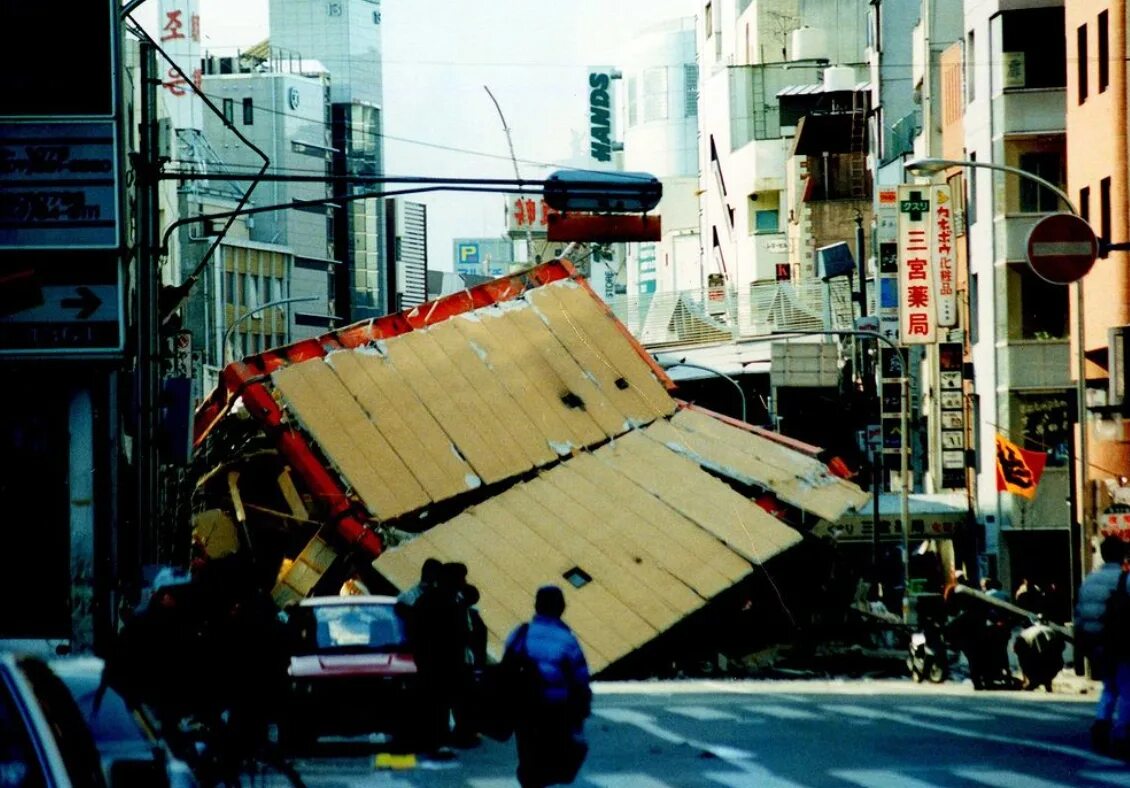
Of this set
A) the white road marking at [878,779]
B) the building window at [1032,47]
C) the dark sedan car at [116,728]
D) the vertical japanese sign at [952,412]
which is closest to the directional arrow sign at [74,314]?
the white road marking at [878,779]

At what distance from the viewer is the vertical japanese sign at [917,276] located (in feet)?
172

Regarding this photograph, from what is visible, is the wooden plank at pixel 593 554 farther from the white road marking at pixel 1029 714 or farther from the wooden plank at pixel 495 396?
the white road marking at pixel 1029 714

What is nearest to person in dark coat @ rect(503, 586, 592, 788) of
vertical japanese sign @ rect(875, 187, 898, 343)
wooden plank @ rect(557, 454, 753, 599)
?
wooden plank @ rect(557, 454, 753, 599)

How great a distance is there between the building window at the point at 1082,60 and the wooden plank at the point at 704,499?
12513 mm

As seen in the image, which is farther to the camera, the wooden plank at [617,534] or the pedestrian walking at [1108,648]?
the wooden plank at [617,534]

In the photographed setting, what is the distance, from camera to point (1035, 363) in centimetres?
4922

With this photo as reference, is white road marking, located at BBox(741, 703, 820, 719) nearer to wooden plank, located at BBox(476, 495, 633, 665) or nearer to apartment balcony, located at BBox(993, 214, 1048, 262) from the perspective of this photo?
wooden plank, located at BBox(476, 495, 633, 665)

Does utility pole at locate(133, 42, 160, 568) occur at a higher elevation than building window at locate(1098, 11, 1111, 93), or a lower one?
lower

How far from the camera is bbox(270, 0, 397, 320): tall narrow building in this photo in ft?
492

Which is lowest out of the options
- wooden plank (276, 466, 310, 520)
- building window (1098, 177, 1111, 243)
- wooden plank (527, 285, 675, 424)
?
wooden plank (276, 466, 310, 520)

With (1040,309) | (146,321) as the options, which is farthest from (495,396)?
(1040,309)

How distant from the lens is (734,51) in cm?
10212

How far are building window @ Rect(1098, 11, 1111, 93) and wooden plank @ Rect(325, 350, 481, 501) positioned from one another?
1458 centimetres

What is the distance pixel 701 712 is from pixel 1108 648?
7.14 m
